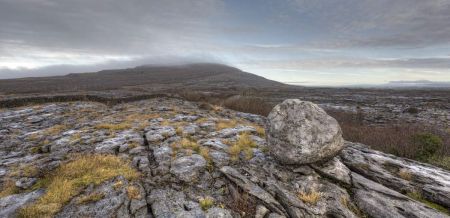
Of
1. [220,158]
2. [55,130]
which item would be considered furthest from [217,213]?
[55,130]

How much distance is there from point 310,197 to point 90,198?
26.3ft

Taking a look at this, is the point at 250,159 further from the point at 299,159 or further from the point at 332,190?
the point at 332,190

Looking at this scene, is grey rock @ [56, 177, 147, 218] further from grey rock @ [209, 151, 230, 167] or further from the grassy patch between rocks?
the grassy patch between rocks

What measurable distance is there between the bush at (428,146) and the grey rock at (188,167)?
15.8 metres

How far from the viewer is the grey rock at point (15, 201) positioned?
7.51 m

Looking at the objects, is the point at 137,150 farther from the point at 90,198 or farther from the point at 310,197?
the point at 310,197

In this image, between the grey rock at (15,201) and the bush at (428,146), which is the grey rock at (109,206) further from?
the bush at (428,146)

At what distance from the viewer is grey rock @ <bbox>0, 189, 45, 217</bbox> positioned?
751 cm

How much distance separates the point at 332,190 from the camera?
29.3 ft

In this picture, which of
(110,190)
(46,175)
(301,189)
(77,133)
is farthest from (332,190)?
(77,133)

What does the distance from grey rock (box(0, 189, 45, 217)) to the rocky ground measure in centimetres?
4

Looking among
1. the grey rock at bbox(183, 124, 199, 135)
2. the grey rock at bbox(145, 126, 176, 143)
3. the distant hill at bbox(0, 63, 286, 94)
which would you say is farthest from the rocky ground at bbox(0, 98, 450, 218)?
the distant hill at bbox(0, 63, 286, 94)

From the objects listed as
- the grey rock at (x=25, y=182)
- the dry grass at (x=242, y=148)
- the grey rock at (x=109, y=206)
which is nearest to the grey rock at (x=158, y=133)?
the dry grass at (x=242, y=148)

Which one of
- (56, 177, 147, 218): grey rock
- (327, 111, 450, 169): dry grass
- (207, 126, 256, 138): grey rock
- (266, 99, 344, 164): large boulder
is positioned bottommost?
(327, 111, 450, 169): dry grass
